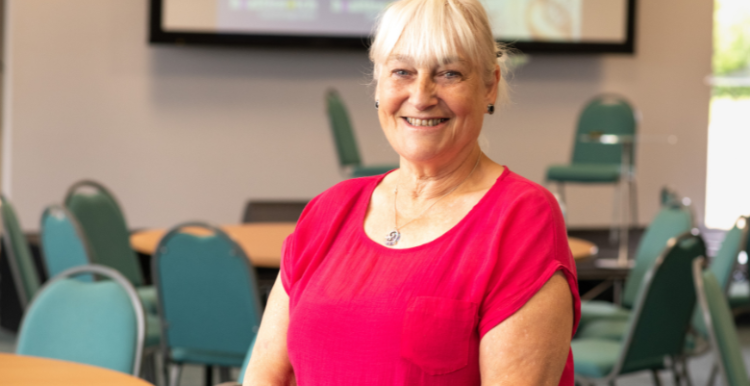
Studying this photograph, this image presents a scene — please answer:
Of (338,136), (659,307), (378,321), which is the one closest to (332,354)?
(378,321)

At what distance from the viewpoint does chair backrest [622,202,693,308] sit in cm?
329

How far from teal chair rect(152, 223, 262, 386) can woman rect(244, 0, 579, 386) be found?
123 cm

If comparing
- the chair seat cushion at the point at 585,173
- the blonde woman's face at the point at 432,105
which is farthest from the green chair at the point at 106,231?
the chair seat cushion at the point at 585,173

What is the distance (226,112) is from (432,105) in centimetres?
521

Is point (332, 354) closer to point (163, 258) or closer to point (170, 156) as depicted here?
point (163, 258)

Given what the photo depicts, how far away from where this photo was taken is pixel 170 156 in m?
6.32

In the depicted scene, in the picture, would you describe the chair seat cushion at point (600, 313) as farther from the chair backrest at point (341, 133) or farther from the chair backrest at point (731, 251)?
the chair backrest at point (341, 133)

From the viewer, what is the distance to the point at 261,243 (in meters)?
3.41

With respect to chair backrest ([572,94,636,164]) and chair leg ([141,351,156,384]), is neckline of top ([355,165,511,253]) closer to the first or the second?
chair leg ([141,351,156,384])

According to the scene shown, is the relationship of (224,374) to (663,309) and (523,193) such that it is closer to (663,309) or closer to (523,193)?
(663,309)

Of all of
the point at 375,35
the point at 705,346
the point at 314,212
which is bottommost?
the point at 705,346

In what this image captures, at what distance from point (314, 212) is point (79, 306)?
96 cm

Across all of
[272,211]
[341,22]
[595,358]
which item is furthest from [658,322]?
[341,22]

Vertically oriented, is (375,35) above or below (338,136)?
above
